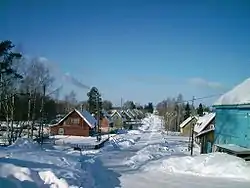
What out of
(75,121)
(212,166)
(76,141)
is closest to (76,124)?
(75,121)

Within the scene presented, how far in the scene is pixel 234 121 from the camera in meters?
22.2

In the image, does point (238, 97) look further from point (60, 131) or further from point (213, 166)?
point (60, 131)

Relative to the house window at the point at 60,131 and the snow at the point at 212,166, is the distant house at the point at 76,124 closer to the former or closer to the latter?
the house window at the point at 60,131

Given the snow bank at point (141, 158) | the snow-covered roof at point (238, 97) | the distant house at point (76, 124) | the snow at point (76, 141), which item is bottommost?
the snow at point (76, 141)

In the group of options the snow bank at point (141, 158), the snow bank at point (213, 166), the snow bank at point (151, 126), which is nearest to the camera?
the snow bank at point (213, 166)

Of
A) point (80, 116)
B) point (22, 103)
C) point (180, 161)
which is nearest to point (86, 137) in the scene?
point (80, 116)

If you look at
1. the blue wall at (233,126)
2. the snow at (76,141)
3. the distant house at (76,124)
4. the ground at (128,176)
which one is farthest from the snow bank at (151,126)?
the ground at (128,176)

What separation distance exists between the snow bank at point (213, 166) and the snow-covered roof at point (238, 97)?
4.68 m

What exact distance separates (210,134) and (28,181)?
2403cm

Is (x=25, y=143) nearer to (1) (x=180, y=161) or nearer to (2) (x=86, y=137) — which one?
(1) (x=180, y=161)

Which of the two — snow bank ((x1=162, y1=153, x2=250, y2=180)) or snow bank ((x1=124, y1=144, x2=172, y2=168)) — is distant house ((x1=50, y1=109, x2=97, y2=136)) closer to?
snow bank ((x1=124, y1=144, x2=172, y2=168))

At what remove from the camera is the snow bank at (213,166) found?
1541cm

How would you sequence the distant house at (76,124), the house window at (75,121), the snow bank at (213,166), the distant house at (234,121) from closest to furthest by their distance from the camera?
the snow bank at (213,166) < the distant house at (234,121) < the distant house at (76,124) < the house window at (75,121)

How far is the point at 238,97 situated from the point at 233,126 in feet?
6.63
